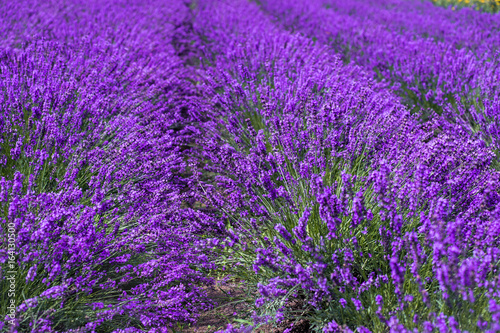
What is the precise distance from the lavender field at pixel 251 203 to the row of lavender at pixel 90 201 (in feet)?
0.05

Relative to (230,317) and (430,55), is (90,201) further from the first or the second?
(430,55)

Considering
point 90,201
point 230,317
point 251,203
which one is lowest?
point 230,317

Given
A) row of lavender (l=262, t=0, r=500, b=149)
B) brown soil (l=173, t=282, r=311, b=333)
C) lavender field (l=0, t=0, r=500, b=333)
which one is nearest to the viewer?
lavender field (l=0, t=0, r=500, b=333)

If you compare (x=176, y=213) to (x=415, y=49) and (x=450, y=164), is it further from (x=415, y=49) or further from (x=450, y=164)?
(x=415, y=49)

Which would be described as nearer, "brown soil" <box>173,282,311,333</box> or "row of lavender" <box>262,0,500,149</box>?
"brown soil" <box>173,282,311,333</box>

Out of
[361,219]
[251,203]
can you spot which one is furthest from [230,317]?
[361,219]

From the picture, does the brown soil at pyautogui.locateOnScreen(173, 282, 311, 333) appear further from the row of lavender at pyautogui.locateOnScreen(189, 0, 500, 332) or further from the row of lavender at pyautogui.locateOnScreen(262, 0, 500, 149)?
the row of lavender at pyautogui.locateOnScreen(262, 0, 500, 149)

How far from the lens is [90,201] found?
210 cm

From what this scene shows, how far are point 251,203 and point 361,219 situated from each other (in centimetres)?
72

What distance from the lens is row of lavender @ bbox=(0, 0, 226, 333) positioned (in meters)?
1.57

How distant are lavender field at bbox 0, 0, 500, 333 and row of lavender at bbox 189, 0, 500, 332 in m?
0.01

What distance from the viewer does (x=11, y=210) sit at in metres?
1.55

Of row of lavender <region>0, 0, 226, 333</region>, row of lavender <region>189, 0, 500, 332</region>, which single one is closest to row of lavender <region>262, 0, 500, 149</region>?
row of lavender <region>189, 0, 500, 332</region>

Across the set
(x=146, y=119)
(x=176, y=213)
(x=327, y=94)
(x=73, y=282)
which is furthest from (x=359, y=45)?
(x=73, y=282)
